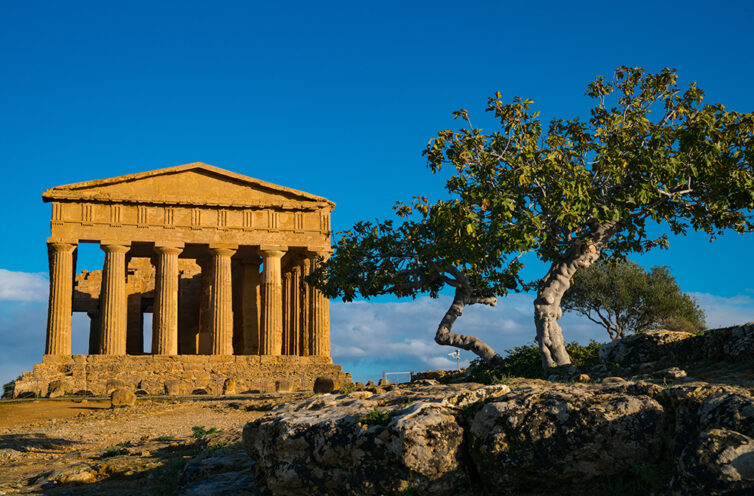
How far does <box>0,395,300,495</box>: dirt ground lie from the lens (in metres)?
10.3

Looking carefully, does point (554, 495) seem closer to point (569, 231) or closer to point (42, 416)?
point (569, 231)

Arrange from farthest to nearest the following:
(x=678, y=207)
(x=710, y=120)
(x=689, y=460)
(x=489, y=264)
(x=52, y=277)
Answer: (x=52, y=277)
(x=489, y=264)
(x=678, y=207)
(x=710, y=120)
(x=689, y=460)

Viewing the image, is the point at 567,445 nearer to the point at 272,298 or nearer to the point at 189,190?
the point at 272,298

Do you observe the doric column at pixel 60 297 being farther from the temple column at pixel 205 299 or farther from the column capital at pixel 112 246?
the temple column at pixel 205 299

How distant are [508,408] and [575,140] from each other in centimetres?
1627

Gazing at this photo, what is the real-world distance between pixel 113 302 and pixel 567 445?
39667 mm

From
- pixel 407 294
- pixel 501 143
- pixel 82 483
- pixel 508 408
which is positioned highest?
pixel 501 143

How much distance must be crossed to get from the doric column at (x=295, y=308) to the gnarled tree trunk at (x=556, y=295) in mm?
27953

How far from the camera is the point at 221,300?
44.5 metres

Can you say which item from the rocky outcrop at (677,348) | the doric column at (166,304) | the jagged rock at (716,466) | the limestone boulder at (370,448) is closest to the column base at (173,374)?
the doric column at (166,304)

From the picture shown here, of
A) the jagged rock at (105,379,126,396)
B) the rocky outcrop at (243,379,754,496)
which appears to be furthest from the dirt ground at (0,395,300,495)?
the jagged rock at (105,379,126,396)

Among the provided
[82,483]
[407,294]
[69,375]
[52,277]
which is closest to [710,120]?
[407,294]

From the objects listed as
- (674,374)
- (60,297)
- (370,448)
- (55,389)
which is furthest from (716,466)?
(60,297)

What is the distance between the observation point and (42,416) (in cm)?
2722
